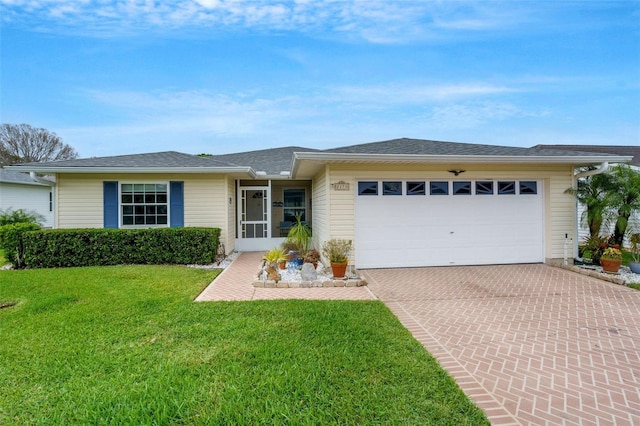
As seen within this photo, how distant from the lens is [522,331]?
13.3ft

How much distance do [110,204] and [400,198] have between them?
8768 mm

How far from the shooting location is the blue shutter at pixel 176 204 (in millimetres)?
9758

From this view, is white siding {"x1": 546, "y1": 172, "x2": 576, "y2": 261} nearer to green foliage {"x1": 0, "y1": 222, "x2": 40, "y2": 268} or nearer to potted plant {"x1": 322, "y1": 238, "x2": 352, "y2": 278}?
potted plant {"x1": 322, "y1": 238, "x2": 352, "y2": 278}

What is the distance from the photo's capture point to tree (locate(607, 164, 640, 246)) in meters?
7.45

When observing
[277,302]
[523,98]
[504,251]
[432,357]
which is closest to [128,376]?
[277,302]

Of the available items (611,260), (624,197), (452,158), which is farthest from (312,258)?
(624,197)

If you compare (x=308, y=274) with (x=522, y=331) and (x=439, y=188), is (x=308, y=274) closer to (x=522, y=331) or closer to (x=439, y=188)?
(x=522, y=331)

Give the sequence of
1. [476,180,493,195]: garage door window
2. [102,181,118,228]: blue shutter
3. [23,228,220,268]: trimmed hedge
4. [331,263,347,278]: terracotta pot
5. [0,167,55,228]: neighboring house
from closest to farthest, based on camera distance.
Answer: [331,263,347,278]: terracotta pot → [23,228,220,268]: trimmed hedge → [476,180,493,195]: garage door window → [102,181,118,228]: blue shutter → [0,167,55,228]: neighboring house

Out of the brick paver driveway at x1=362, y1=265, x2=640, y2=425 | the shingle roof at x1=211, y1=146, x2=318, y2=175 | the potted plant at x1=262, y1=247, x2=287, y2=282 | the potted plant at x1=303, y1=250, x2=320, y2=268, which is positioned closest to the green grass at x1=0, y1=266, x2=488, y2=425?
the brick paver driveway at x1=362, y1=265, x2=640, y2=425

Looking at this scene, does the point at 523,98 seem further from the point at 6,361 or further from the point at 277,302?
the point at 6,361

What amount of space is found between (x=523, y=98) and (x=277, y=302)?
14.9 metres

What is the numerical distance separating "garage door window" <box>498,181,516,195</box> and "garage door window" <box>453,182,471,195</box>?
882mm

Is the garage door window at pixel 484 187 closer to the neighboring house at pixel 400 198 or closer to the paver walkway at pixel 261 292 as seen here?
the neighboring house at pixel 400 198

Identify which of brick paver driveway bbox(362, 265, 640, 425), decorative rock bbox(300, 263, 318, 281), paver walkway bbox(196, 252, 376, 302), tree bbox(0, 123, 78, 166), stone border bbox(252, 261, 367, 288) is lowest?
brick paver driveway bbox(362, 265, 640, 425)
